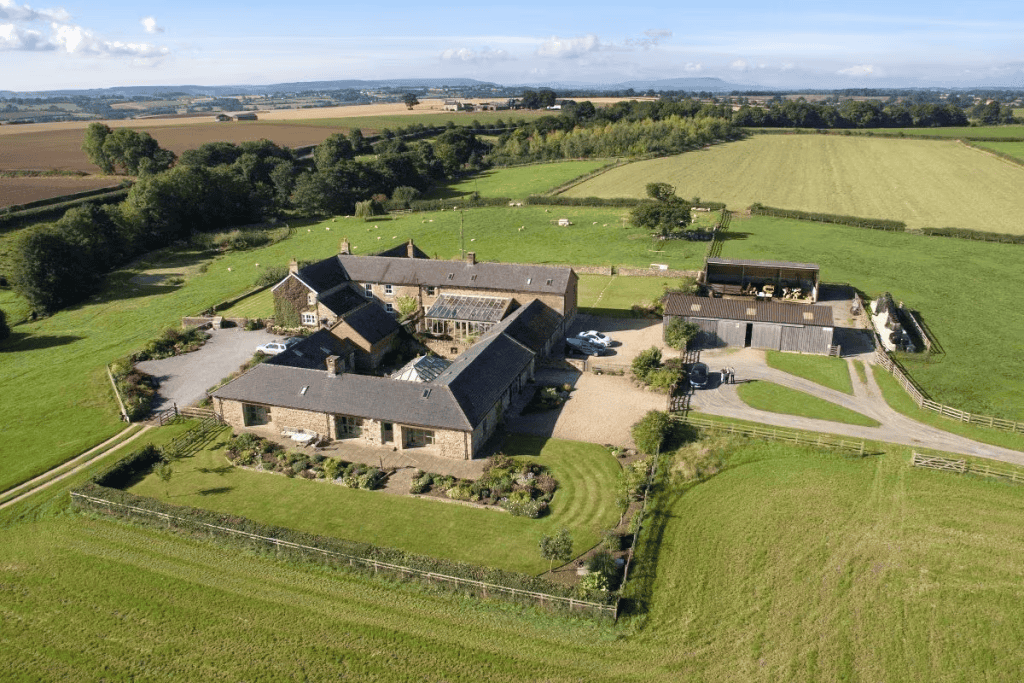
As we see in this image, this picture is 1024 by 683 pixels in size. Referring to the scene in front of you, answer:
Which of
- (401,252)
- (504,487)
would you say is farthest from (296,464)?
(401,252)

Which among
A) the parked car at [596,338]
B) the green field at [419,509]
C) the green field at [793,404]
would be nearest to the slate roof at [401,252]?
the parked car at [596,338]

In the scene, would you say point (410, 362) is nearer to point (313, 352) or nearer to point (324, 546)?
point (313, 352)

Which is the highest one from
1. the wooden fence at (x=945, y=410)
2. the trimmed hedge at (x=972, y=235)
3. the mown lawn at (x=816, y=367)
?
the trimmed hedge at (x=972, y=235)

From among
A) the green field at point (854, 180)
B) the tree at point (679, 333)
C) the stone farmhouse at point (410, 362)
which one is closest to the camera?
the stone farmhouse at point (410, 362)

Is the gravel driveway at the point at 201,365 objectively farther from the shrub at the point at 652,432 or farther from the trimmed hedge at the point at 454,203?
the trimmed hedge at the point at 454,203

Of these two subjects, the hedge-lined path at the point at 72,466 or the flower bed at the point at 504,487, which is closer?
the flower bed at the point at 504,487

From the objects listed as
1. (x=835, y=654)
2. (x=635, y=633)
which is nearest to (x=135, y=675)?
(x=635, y=633)
